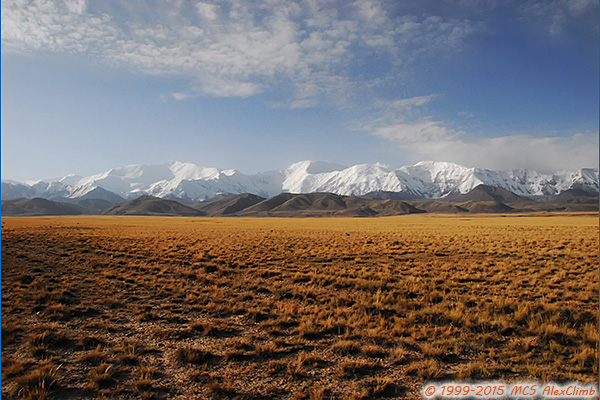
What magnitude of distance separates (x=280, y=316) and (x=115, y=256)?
55.6ft

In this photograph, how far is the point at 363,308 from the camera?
11.1 meters

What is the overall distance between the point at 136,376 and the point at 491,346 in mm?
8770

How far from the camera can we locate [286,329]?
944 cm

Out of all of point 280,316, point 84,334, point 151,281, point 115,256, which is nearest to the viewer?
point 84,334

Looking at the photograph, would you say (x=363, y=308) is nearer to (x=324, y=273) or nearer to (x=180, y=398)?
(x=324, y=273)

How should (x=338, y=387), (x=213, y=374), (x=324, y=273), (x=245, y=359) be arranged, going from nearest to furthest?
(x=338, y=387), (x=213, y=374), (x=245, y=359), (x=324, y=273)

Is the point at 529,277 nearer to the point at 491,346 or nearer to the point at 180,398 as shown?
the point at 491,346

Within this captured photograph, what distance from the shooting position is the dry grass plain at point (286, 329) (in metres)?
6.50

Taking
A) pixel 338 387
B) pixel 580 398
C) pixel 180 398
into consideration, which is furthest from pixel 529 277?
Answer: pixel 180 398

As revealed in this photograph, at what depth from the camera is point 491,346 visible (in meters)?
8.14

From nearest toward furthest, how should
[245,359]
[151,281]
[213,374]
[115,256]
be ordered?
[213,374]
[245,359]
[151,281]
[115,256]

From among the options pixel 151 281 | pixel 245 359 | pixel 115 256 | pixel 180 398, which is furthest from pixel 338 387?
pixel 115 256

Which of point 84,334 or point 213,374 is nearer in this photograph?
point 213,374

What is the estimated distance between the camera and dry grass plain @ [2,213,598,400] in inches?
256
